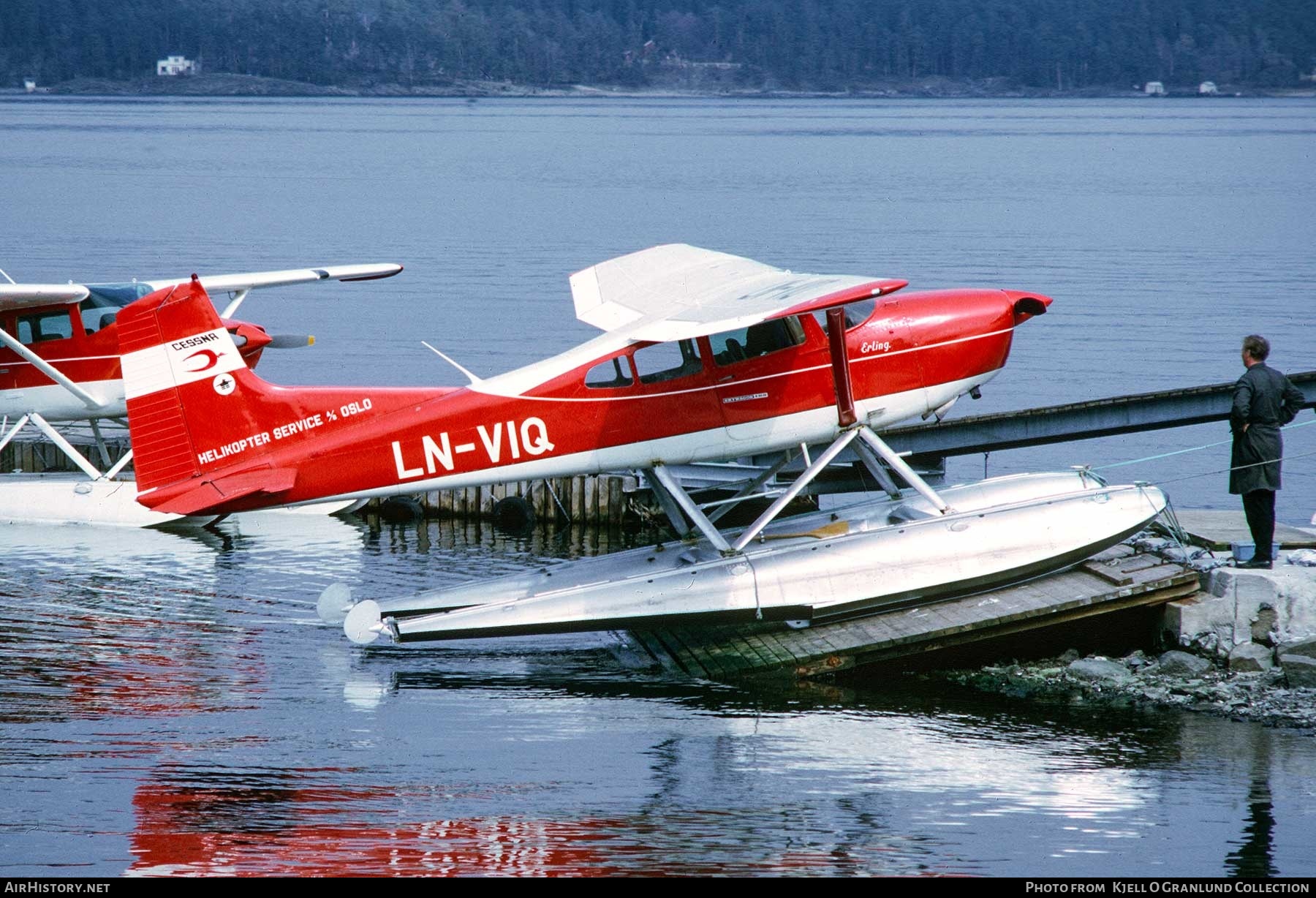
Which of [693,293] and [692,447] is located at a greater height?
[693,293]

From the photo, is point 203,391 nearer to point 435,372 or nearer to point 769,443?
point 769,443

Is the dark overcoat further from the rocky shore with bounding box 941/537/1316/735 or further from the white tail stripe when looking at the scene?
the white tail stripe

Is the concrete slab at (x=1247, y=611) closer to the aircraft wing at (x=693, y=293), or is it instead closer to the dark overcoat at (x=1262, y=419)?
the dark overcoat at (x=1262, y=419)

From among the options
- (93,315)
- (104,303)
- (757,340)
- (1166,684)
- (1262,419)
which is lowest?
(1166,684)

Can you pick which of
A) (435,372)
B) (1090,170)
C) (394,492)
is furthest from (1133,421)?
(1090,170)

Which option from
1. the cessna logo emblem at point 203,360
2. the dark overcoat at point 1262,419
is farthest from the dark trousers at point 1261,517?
the cessna logo emblem at point 203,360

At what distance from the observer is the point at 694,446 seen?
1107cm

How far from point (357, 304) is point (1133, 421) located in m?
27.2

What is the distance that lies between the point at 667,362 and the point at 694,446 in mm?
625

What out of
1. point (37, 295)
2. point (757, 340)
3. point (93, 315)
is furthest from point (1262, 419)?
point (93, 315)

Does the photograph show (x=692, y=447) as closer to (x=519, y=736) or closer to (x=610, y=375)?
(x=610, y=375)

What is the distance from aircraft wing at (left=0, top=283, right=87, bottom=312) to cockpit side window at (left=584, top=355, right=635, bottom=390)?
6974 millimetres

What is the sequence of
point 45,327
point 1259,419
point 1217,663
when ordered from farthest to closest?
point 45,327 → point 1217,663 → point 1259,419

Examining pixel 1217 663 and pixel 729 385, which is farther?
pixel 729 385
